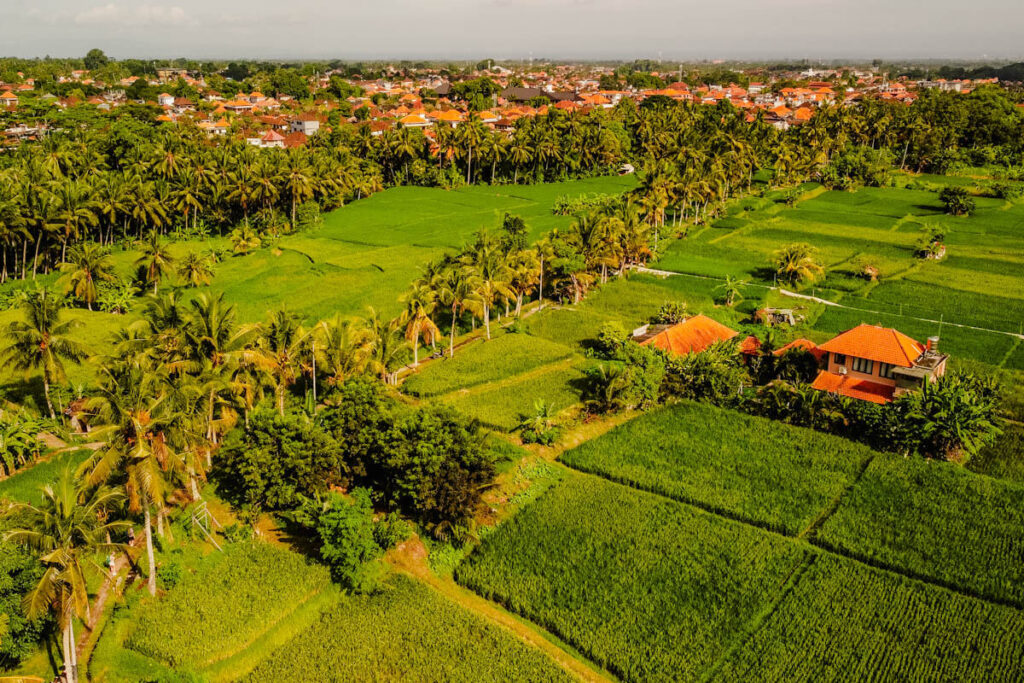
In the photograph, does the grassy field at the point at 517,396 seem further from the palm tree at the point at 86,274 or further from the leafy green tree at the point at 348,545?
the palm tree at the point at 86,274

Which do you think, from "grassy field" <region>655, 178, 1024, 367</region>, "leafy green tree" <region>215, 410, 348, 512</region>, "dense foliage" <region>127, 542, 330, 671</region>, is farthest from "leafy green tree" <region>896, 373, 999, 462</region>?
"dense foliage" <region>127, 542, 330, 671</region>

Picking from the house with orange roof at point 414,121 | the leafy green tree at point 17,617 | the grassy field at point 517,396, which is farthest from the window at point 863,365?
the house with orange roof at point 414,121

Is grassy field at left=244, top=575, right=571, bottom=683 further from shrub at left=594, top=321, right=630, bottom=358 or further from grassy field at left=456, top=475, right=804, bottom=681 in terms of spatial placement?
shrub at left=594, top=321, right=630, bottom=358

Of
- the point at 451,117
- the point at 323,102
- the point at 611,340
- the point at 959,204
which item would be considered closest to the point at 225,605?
the point at 611,340

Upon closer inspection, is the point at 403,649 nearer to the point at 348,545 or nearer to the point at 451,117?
the point at 348,545

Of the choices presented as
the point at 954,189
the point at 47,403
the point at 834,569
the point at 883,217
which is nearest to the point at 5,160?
the point at 47,403
